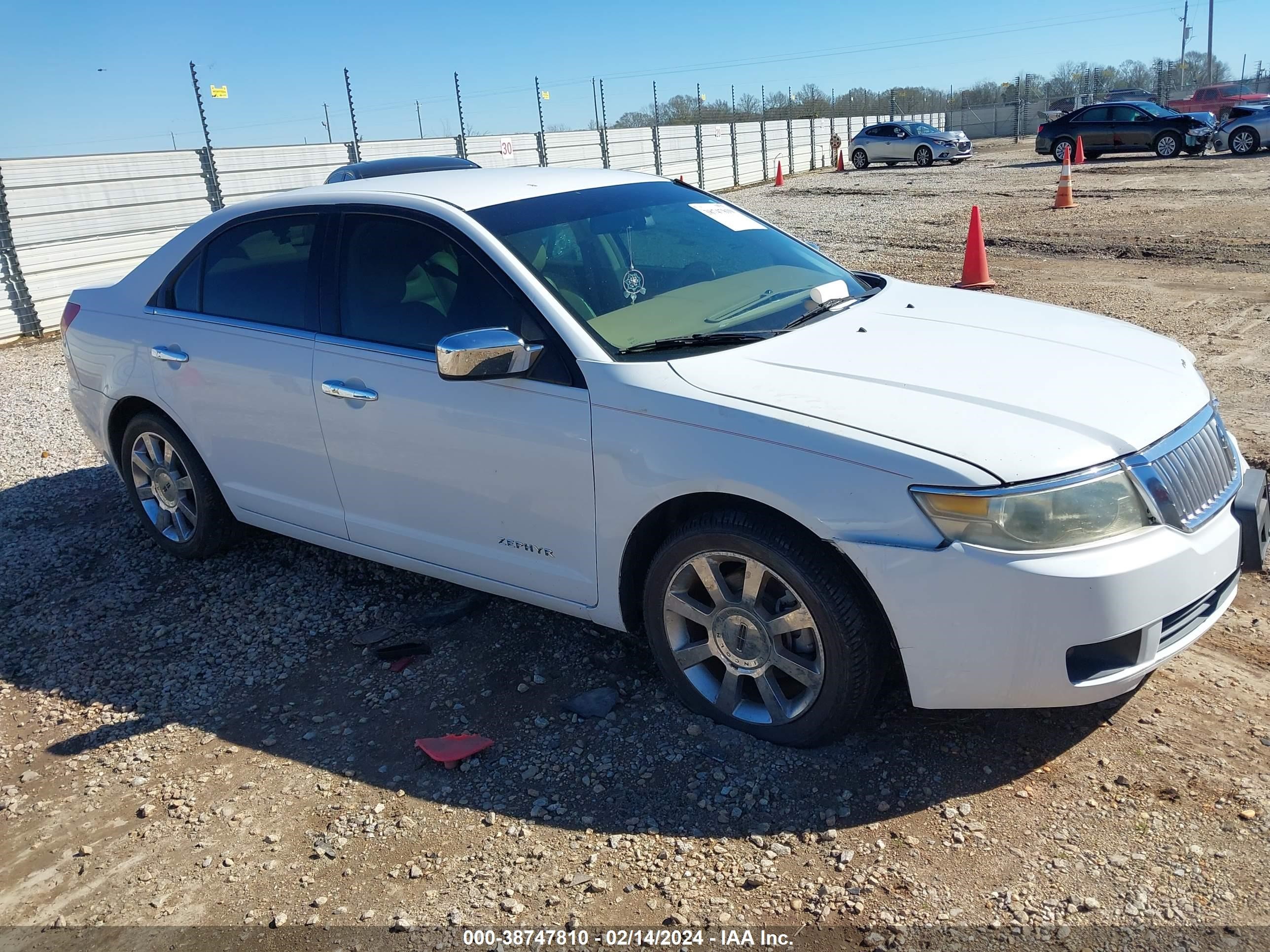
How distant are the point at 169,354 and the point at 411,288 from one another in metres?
1.50

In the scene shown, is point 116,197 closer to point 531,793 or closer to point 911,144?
point 531,793

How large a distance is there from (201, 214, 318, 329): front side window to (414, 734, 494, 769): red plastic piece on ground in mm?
1826

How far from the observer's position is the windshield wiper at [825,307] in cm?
372

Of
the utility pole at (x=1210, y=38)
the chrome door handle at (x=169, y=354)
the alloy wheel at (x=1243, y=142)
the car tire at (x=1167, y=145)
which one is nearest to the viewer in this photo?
the chrome door handle at (x=169, y=354)

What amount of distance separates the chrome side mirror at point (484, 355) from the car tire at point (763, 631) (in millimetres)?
784

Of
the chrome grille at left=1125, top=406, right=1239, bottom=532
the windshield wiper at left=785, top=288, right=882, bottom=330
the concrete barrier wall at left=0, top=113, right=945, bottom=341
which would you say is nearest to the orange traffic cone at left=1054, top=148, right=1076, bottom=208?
the concrete barrier wall at left=0, top=113, right=945, bottom=341

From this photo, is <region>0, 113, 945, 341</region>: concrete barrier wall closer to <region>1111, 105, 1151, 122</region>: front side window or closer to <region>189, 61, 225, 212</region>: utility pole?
<region>189, 61, 225, 212</region>: utility pole

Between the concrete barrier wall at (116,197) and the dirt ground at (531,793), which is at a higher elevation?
the concrete barrier wall at (116,197)

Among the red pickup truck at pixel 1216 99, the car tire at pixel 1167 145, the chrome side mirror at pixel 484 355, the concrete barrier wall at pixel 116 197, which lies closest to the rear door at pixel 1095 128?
the car tire at pixel 1167 145

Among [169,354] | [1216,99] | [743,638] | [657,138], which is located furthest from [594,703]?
[1216,99]

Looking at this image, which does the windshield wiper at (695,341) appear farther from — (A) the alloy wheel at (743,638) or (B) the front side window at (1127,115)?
(B) the front side window at (1127,115)

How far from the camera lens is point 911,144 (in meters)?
32.0

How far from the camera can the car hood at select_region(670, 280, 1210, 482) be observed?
9.13 feet

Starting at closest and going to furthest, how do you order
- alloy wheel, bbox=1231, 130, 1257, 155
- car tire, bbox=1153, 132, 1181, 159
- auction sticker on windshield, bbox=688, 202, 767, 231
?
auction sticker on windshield, bbox=688, 202, 767, 231 → alloy wheel, bbox=1231, 130, 1257, 155 → car tire, bbox=1153, 132, 1181, 159
